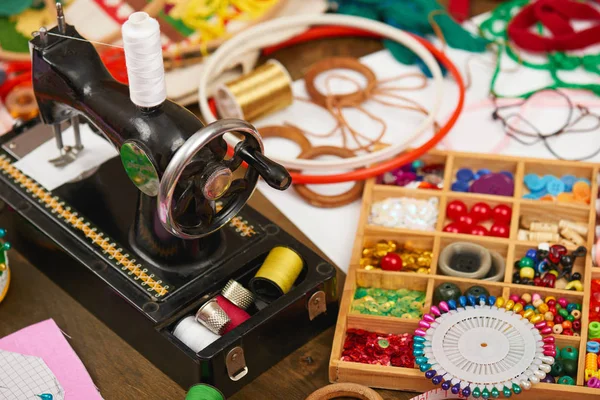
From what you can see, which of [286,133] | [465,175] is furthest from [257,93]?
[465,175]

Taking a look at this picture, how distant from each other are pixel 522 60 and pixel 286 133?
61cm

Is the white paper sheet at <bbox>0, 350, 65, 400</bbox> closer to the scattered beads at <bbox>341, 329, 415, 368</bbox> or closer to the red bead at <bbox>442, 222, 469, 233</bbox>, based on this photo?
the scattered beads at <bbox>341, 329, 415, 368</bbox>

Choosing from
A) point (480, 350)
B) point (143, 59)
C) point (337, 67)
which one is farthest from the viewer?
point (337, 67)

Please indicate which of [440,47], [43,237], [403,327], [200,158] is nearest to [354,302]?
[403,327]

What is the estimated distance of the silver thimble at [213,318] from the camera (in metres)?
1.69

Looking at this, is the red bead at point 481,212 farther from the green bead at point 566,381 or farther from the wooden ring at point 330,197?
the green bead at point 566,381

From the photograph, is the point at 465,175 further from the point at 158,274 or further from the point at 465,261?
the point at 158,274

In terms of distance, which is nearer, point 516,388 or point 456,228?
point 516,388

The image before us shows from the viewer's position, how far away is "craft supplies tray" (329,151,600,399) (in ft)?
5.62

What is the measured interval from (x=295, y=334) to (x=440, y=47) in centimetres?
96

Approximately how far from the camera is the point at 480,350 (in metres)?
1.67

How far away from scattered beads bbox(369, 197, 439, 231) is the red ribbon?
1.94ft

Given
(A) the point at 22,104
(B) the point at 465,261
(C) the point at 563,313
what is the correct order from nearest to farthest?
(C) the point at 563,313 → (B) the point at 465,261 → (A) the point at 22,104

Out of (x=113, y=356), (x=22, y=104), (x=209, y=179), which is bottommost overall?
(x=113, y=356)
